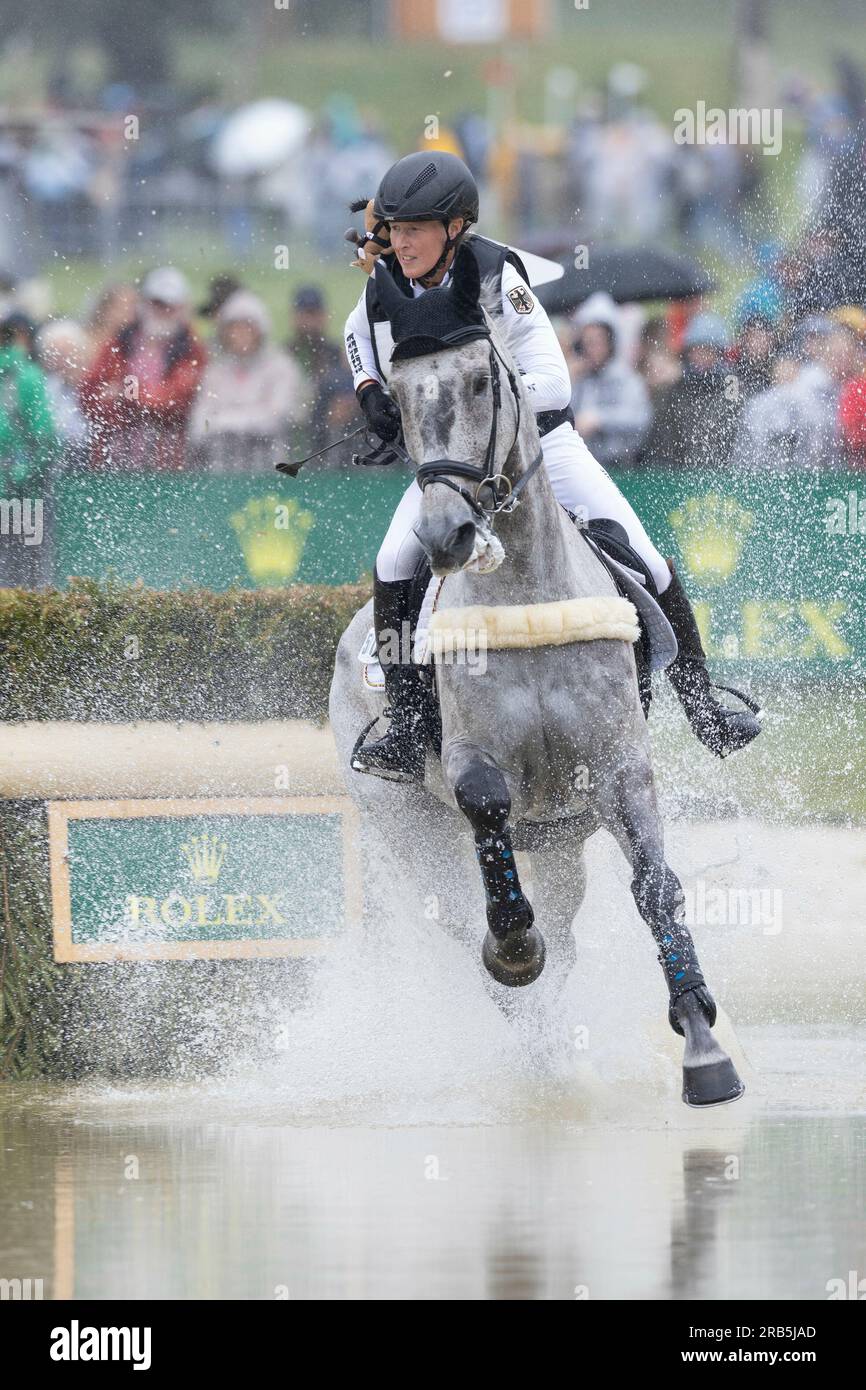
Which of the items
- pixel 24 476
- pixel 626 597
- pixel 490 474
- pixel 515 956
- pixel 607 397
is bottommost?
pixel 515 956

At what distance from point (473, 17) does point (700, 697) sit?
17.2 m

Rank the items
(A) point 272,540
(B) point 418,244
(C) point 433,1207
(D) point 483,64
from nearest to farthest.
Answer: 1. (C) point 433,1207
2. (B) point 418,244
3. (A) point 272,540
4. (D) point 483,64

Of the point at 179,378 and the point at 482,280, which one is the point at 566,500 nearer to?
the point at 482,280

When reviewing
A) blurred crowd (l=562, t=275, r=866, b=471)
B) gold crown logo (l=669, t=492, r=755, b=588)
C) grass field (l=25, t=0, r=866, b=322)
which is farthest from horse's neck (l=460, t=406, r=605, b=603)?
grass field (l=25, t=0, r=866, b=322)

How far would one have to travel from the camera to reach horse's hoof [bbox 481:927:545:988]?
223 inches

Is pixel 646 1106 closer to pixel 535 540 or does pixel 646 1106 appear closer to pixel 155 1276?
pixel 535 540

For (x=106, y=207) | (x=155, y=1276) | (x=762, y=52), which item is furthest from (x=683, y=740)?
(x=762, y=52)

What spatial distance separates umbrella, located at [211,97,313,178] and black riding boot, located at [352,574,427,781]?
43.6 ft

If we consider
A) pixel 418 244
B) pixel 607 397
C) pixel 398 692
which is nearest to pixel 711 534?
pixel 607 397

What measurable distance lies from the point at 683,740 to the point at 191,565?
9.36 feet

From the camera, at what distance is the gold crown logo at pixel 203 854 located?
723 cm

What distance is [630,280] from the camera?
482 inches

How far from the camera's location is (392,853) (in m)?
6.94

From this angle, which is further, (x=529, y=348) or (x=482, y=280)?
(x=529, y=348)
